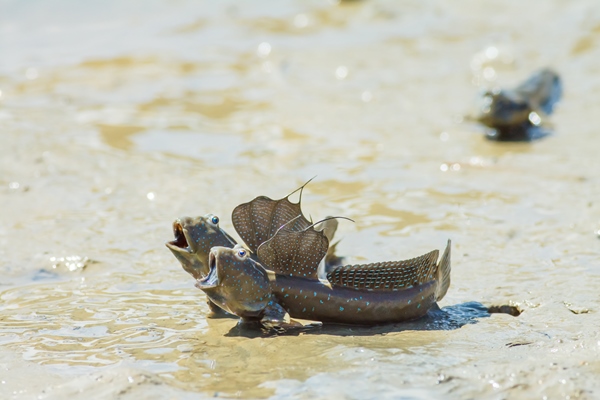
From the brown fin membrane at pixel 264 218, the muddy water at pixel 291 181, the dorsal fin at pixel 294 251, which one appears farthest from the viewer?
the brown fin membrane at pixel 264 218

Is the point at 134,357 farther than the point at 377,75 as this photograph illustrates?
No

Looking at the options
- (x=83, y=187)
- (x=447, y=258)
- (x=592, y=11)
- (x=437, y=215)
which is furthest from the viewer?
(x=592, y=11)

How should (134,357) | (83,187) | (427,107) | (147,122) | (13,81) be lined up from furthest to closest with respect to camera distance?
(13,81) → (427,107) → (147,122) → (83,187) → (134,357)

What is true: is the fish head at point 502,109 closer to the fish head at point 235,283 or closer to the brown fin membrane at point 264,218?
the brown fin membrane at point 264,218

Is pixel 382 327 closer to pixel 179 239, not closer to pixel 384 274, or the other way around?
pixel 384 274

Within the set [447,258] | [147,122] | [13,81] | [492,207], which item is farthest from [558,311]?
[13,81]

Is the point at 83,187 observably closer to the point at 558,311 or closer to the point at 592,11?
the point at 558,311

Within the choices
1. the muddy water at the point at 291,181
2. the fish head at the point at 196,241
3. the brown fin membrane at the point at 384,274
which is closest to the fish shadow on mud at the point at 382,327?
the muddy water at the point at 291,181
